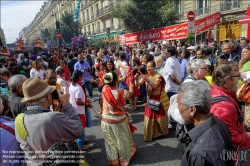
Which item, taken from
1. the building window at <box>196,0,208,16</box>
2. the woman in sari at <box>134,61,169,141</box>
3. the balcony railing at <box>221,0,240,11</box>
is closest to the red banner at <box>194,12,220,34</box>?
the balcony railing at <box>221,0,240,11</box>

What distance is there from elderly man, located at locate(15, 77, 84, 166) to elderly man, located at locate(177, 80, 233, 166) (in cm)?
102

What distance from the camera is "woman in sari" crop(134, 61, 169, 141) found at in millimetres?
3832

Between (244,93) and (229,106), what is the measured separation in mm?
711

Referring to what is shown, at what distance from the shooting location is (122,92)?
10.1 feet

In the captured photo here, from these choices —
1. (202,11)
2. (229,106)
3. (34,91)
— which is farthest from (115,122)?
(202,11)

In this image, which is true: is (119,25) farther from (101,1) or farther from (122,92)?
(122,92)

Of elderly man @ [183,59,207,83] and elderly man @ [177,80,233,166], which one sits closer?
elderly man @ [177,80,233,166]

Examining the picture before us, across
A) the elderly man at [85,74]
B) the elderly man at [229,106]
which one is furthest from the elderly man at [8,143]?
the elderly man at [85,74]

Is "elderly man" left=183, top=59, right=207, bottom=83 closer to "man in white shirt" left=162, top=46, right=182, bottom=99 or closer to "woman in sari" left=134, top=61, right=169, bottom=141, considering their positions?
"woman in sari" left=134, top=61, right=169, bottom=141

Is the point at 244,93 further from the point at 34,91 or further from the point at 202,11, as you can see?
the point at 202,11

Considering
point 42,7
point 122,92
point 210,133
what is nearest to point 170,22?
point 122,92

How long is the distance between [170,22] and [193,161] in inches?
730

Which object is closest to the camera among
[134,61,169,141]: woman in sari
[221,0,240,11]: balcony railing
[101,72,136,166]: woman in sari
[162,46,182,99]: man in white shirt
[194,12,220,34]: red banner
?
[101,72,136,166]: woman in sari

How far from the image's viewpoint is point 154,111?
3.97 meters
